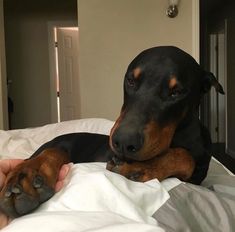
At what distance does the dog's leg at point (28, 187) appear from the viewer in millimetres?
631

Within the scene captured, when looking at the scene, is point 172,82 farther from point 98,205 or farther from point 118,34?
point 118,34

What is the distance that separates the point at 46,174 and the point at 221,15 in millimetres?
5538

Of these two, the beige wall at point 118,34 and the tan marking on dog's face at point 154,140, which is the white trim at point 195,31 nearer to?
the beige wall at point 118,34

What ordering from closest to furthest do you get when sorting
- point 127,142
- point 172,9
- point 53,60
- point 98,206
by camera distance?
point 98,206, point 127,142, point 172,9, point 53,60

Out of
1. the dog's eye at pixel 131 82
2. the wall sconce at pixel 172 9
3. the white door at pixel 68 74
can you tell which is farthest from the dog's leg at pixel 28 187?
the white door at pixel 68 74

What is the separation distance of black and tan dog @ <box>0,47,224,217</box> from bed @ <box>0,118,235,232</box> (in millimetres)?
39

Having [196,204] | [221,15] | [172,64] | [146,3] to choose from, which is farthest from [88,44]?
[221,15]

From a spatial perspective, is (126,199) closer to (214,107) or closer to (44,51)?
(44,51)

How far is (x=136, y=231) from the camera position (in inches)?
20.4

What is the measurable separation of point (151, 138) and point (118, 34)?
2.64 metres

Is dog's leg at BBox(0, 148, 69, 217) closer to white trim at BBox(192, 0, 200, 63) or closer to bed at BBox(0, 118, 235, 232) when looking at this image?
bed at BBox(0, 118, 235, 232)

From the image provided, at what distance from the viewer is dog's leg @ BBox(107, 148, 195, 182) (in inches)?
30.9

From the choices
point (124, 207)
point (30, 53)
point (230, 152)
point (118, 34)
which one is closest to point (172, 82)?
point (124, 207)

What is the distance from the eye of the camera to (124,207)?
0.62m
